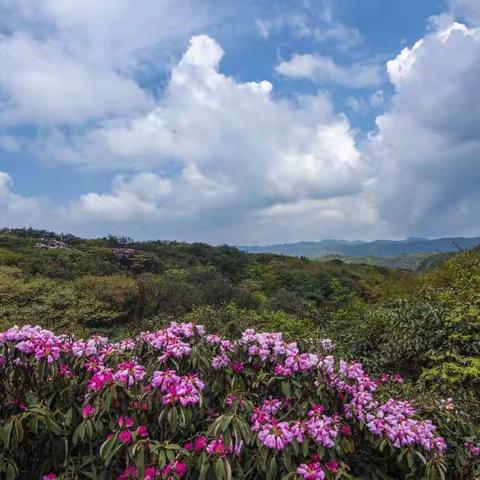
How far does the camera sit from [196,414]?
3256 mm

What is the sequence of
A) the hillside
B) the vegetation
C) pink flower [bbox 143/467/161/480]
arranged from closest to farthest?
1. pink flower [bbox 143/467/161/480]
2. the vegetation
3. the hillside

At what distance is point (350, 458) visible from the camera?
355cm

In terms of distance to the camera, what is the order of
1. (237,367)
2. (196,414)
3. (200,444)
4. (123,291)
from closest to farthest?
(200,444)
(196,414)
(237,367)
(123,291)

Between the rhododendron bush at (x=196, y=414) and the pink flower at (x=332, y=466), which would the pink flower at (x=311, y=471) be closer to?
the rhododendron bush at (x=196, y=414)

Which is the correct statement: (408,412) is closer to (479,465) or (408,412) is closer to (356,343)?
(479,465)

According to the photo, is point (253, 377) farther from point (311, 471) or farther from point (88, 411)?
point (88, 411)

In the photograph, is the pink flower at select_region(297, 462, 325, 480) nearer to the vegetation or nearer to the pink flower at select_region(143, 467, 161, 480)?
the vegetation

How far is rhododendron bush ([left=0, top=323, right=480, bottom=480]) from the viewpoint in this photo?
9.30 feet

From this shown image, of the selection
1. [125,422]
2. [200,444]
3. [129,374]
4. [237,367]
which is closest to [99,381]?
[129,374]

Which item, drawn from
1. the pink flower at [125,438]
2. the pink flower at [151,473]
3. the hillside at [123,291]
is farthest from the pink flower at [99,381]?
the hillside at [123,291]

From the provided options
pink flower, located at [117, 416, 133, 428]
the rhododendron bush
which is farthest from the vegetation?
pink flower, located at [117, 416, 133, 428]

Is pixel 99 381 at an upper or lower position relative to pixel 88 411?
upper

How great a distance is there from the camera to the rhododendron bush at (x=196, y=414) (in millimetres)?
2836

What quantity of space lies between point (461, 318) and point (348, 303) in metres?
5.37
